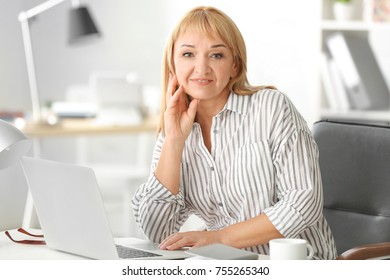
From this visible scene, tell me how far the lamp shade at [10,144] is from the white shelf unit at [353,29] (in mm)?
1994

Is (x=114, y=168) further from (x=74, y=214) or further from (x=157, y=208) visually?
(x=74, y=214)

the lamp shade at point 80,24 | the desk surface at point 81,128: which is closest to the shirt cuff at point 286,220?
the desk surface at point 81,128

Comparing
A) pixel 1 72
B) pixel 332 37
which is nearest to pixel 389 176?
pixel 332 37

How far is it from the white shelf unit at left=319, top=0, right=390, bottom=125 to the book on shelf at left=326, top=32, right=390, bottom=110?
0.04m

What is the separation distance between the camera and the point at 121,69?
5.09m

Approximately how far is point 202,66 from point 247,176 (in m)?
0.27

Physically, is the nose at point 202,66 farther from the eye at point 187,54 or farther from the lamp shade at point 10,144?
the lamp shade at point 10,144

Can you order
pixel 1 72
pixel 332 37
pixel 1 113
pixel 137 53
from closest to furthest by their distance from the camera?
1. pixel 332 37
2. pixel 1 113
3. pixel 1 72
4. pixel 137 53

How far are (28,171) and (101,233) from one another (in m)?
0.23

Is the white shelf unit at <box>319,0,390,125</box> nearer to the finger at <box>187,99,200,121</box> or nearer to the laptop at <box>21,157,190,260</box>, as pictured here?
the finger at <box>187,99,200,121</box>

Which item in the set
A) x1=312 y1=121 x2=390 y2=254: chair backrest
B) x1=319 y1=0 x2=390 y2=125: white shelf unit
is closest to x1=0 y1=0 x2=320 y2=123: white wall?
x1=319 y1=0 x2=390 y2=125: white shelf unit

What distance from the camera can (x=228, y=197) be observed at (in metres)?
1.73

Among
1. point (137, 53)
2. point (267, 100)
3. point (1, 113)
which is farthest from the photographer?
point (137, 53)

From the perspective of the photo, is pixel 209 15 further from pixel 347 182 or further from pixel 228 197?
pixel 347 182
